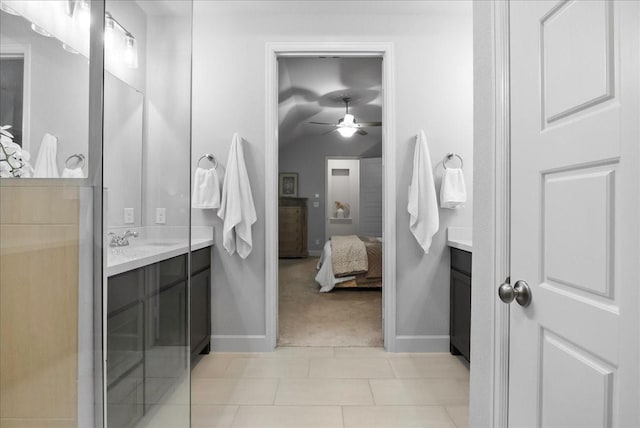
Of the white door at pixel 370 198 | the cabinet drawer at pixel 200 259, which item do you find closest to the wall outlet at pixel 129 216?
the cabinet drawer at pixel 200 259

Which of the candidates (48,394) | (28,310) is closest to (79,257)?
(28,310)

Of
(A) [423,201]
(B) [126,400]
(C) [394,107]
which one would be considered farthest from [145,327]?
(C) [394,107]

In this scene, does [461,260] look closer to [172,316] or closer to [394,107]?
[394,107]

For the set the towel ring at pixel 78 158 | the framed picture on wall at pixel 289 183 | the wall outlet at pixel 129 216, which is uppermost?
the framed picture on wall at pixel 289 183

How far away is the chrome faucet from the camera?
3.88 ft

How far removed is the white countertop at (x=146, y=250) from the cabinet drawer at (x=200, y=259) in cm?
86

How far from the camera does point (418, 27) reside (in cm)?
274

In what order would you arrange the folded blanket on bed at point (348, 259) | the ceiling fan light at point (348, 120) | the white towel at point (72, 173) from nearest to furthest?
the white towel at point (72, 173)
the folded blanket on bed at point (348, 259)
the ceiling fan light at point (348, 120)

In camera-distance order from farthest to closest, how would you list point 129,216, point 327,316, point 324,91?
point 324,91 → point 327,316 → point 129,216

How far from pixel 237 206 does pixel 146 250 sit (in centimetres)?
121

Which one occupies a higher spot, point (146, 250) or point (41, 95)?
point (41, 95)

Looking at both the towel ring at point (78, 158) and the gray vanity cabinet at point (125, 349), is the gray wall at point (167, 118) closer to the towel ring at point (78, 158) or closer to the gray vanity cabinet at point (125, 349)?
the gray vanity cabinet at point (125, 349)

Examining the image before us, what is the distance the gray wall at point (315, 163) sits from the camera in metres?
8.53

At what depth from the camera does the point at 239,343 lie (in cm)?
273
